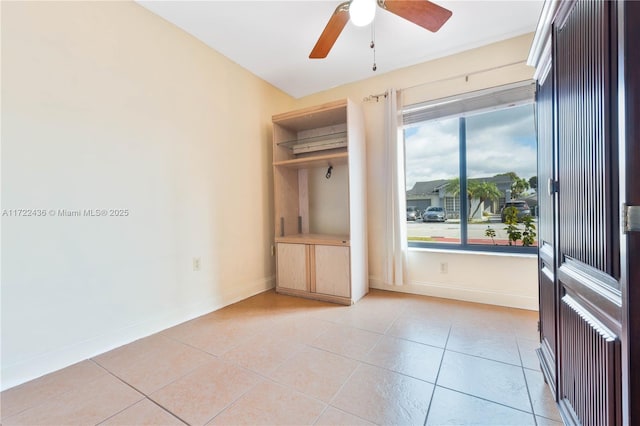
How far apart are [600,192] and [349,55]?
256 centimetres

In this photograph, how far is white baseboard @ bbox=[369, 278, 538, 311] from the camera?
2.46 metres

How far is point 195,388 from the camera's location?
56.4 inches

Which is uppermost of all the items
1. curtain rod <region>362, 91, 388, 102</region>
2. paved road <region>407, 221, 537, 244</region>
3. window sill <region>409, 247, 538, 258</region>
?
curtain rod <region>362, 91, 388, 102</region>

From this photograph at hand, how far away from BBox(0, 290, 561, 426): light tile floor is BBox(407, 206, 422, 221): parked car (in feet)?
3.86

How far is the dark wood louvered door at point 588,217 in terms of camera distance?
0.73 metres

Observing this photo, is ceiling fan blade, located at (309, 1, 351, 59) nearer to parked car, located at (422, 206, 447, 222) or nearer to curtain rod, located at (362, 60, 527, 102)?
curtain rod, located at (362, 60, 527, 102)

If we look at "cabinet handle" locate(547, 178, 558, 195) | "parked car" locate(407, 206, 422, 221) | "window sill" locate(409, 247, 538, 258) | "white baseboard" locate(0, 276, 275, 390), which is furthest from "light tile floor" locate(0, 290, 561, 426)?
"parked car" locate(407, 206, 422, 221)

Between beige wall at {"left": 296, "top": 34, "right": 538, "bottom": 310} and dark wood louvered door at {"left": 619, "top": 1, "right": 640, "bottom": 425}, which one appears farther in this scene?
beige wall at {"left": 296, "top": 34, "right": 538, "bottom": 310}

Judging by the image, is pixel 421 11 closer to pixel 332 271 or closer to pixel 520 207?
pixel 520 207

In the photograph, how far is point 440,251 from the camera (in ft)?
9.28

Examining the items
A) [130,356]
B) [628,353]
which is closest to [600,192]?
[628,353]

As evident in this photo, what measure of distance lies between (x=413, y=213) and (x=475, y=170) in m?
0.79

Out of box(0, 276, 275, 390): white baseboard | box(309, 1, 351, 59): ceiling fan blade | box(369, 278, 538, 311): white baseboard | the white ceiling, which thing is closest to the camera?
box(0, 276, 275, 390): white baseboard

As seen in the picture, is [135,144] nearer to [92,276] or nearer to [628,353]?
[92,276]
